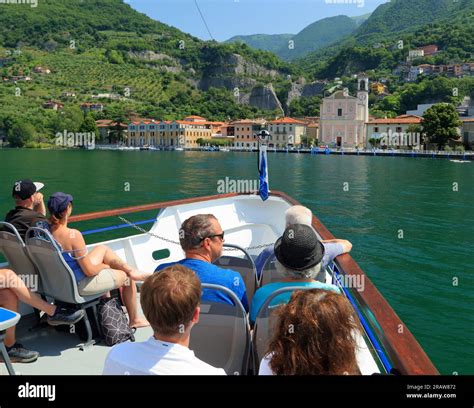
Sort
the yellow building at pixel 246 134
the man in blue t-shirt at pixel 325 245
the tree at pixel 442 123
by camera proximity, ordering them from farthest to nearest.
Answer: the yellow building at pixel 246 134, the tree at pixel 442 123, the man in blue t-shirt at pixel 325 245

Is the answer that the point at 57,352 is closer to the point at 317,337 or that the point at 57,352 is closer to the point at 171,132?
the point at 317,337

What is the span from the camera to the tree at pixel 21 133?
365ft

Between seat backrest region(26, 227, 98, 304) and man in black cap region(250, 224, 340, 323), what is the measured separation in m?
1.61

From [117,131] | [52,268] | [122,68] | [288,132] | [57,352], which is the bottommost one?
[57,352]

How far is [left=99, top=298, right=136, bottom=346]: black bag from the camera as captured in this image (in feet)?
12.7

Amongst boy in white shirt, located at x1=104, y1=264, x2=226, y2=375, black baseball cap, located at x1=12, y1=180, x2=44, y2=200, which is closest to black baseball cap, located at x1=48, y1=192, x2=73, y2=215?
black baseball cap, located at x1=12, y1=180, x2=44, y2=200

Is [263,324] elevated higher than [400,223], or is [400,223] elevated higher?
[263,324]

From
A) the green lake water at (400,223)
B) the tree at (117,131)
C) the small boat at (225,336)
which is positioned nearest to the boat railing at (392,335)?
the small boat at (225,336)

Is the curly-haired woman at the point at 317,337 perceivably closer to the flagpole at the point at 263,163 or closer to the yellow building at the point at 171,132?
the flagpole at the point at 263,163

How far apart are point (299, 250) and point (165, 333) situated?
3.18 feet

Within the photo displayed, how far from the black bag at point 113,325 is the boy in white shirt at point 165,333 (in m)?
1.98

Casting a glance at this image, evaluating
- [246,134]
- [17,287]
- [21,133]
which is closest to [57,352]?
[17,287]

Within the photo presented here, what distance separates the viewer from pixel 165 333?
1949 mm
